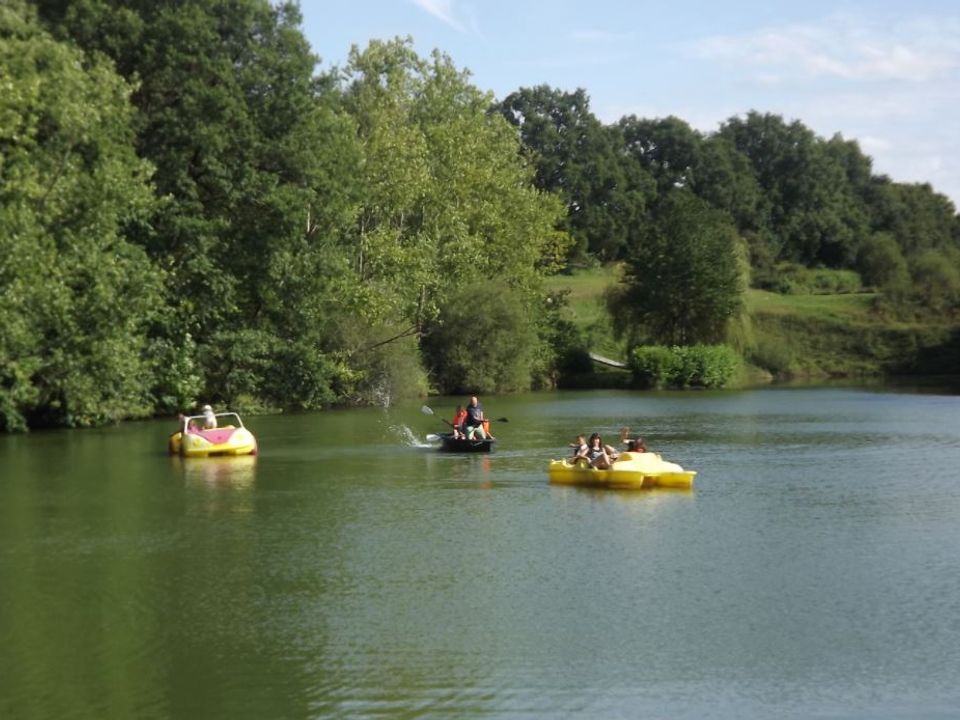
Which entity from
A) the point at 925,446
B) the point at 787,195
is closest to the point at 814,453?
the point at 925,446

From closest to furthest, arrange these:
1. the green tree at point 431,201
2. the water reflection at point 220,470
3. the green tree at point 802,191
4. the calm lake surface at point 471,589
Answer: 1. the calm lake surface at point 471,589
2. the water reflection at point 220,470
3. the green tree at point 431,201
4. the green tree at point 802,191

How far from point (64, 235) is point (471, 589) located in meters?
26.5

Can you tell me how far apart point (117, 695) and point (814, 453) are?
26173 mm

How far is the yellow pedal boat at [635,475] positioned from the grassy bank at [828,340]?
179 ft

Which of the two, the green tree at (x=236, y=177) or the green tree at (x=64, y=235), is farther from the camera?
the green tree at (x=236, y=177)

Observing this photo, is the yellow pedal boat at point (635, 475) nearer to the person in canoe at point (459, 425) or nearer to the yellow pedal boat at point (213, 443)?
the person in canoe at point (459, 425)

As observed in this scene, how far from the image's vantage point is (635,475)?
27562 millimetres

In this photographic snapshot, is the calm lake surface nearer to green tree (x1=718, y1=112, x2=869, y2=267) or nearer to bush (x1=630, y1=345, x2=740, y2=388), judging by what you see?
bush (x1=630, y1=345, x2=740, y2=388)

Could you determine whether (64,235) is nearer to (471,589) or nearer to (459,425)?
(459,425)

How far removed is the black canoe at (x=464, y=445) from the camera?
35062 mm

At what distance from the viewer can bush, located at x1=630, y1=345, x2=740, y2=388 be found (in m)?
73.1

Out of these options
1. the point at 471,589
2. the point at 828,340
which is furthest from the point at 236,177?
the point at 828,340

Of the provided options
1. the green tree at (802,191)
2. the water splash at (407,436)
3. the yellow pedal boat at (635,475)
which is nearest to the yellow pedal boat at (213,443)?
the water splash at (407,436)

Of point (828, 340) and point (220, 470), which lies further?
point (828, 340)
